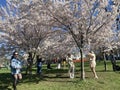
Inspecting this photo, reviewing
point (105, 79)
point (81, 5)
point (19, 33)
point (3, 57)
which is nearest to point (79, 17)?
point (81, 5)

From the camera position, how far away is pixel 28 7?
1919cm

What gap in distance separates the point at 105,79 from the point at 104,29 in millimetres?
3195

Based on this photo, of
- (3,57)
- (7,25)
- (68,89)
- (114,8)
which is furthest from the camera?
(3,57)

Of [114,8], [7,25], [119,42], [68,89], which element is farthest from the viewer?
[7,25]

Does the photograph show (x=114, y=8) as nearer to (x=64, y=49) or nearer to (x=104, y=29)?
(x=104, y=29)

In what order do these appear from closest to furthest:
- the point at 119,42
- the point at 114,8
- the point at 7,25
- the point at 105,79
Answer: the point at 114,8 → the point at 105,79 → the point at 119,42 → the point at 7,25

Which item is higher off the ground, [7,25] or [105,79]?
[7,25]

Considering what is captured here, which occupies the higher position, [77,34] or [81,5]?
[81,5]

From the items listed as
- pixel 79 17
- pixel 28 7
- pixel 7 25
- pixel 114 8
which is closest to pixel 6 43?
pixel 7 25

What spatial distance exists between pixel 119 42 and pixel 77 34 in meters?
4.59

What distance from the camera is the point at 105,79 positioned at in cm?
2031

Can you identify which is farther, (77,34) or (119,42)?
(119,42)

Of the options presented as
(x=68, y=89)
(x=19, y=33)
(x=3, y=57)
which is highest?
(x=19, y=33)

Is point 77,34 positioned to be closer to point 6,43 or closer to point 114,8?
point 114,8
